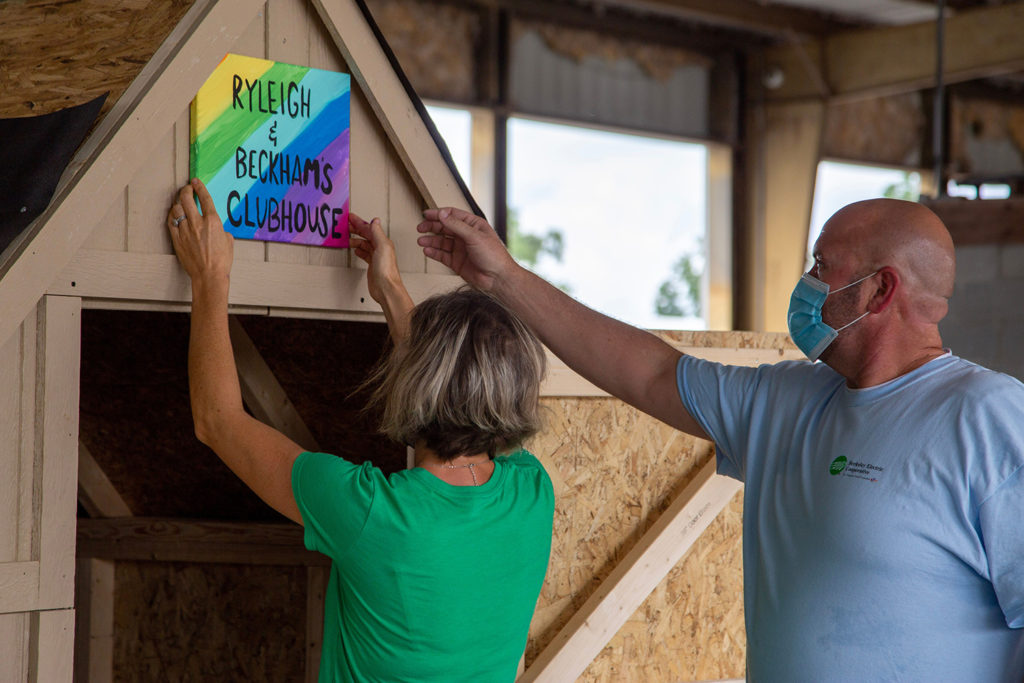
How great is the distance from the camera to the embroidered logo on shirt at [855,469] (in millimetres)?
2121

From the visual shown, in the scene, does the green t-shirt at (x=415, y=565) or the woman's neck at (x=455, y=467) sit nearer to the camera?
the green t-shirt at (x=415, y=565)

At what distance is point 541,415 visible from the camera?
249cm

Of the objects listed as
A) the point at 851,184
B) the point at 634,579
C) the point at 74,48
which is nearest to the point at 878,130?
the point at 851,184

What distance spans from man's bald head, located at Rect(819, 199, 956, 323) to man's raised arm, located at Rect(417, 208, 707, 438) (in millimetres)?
551

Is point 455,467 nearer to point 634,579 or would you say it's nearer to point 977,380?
point 977,380

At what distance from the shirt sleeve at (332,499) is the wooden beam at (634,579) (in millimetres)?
1465

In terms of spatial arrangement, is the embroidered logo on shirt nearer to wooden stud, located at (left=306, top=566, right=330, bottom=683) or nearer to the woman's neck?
the woman's neck

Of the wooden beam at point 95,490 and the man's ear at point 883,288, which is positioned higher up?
the man's ear at point 883,288

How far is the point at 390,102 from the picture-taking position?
3.01 metres

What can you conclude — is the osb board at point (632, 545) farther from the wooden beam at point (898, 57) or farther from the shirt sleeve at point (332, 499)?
the wooden beam at point (898, 57)

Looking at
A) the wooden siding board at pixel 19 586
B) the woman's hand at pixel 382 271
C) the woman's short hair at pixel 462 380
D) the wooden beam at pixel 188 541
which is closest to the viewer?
the woman's short hair at pixel 462 380

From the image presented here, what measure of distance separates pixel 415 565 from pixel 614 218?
12404 millimetres

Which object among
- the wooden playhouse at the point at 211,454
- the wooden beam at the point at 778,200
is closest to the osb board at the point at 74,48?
the wooden playhouse at the point at 211,454

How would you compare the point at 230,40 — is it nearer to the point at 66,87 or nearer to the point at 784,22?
the point at 66,87
